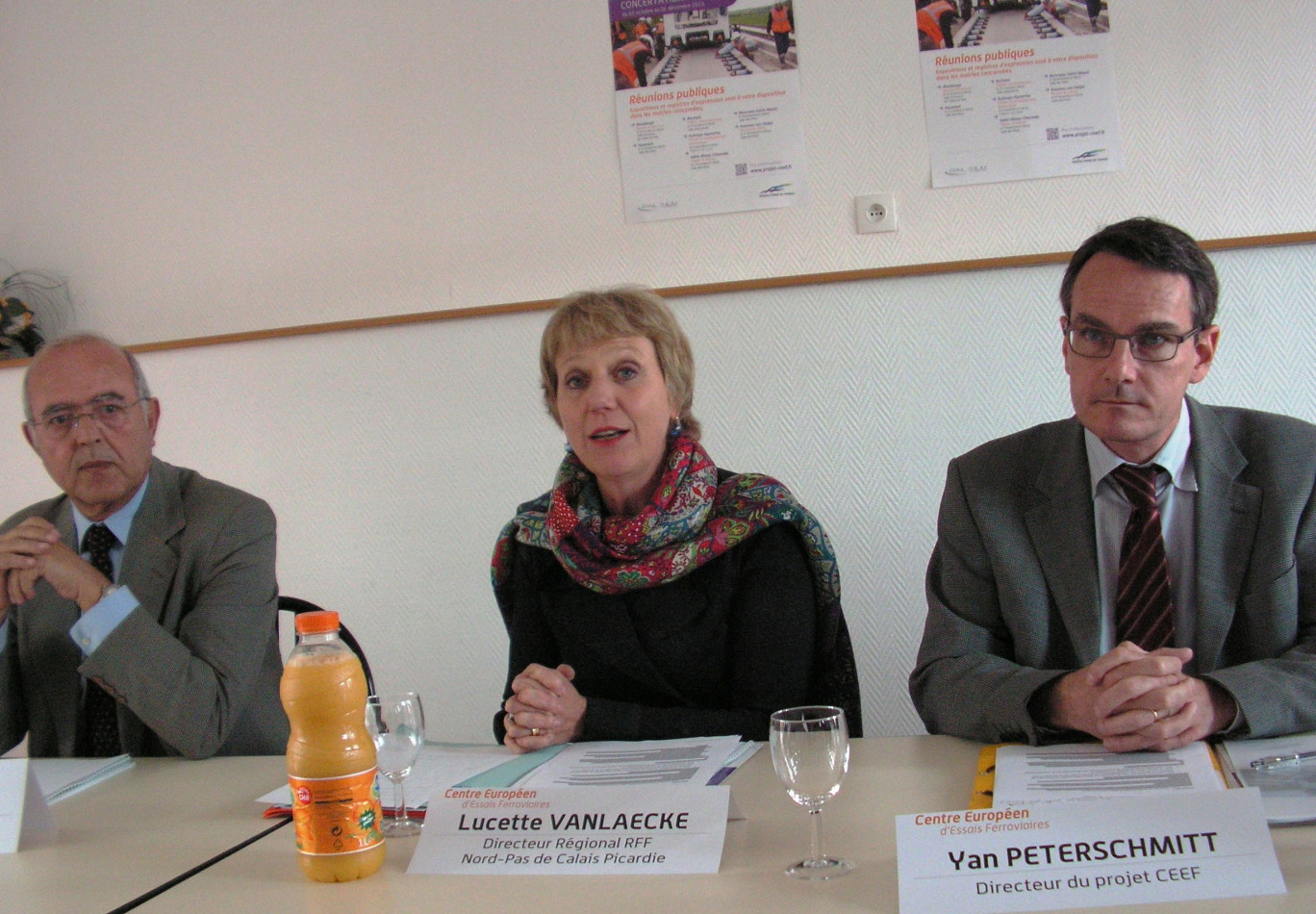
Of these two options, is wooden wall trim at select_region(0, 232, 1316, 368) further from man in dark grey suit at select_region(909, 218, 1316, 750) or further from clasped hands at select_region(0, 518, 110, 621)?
clasped hands at select_region(0, 518, 110, 621)

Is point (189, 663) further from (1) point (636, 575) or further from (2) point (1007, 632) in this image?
(2) point (1007, 632)

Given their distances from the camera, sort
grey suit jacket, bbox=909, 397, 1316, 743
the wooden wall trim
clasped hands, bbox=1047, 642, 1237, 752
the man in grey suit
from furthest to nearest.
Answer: the wooden wall trim
the man in grey suit
grey suit jacket, bbox=909, 397, 1316, 743
clasped hands, bbox=1047, 642, 1237, 752

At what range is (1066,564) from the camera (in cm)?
161

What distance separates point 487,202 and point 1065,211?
1.36m

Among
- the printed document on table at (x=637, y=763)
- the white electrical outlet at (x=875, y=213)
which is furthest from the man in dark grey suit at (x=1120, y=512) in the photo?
the white electrical outlet at (x=875, y=213)

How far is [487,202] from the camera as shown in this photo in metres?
2.68

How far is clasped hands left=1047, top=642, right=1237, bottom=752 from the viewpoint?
1222mm

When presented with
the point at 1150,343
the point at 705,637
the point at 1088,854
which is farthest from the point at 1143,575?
the point at 1088,854

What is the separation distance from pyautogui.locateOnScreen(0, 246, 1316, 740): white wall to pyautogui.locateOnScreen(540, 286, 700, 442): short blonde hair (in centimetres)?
57

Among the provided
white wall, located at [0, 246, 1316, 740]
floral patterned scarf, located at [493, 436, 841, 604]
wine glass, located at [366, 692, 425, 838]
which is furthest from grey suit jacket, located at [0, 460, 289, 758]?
white wall, located at [0, 246, 1316, 740]

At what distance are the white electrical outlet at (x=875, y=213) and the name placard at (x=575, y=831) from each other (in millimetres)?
1712

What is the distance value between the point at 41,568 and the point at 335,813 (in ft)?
3.28

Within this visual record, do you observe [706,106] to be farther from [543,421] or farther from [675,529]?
[675,529]

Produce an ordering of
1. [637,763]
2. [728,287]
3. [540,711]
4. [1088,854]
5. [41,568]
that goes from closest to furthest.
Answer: [1088,854] < [637,763] < [540,711] < [41,568] < [728,287]
